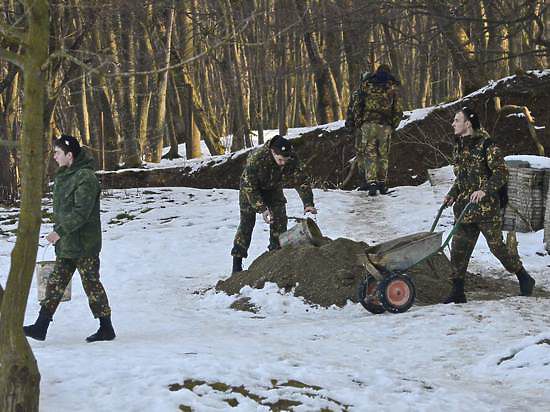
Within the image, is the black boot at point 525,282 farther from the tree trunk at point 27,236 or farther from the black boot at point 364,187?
the black boot at point 364,187

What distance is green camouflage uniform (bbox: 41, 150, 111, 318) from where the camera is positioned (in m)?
6.62

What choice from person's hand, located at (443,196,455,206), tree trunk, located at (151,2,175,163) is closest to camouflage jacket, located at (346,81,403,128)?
person's hand, located at (443,196,455,206)

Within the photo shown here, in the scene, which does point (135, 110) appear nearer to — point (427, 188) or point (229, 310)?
point (427, 188)

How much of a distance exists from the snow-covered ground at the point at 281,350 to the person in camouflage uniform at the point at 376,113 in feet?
8.33

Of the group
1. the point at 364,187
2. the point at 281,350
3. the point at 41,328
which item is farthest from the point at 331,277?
the point at 364,187

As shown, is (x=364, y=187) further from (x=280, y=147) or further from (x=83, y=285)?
(x=83, y=285)

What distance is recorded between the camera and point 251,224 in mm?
9633

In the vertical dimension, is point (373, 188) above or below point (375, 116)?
below

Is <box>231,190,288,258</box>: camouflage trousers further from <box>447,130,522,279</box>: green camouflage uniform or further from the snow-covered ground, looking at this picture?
<box>447,130,522,279</box>: green camouflage uniform

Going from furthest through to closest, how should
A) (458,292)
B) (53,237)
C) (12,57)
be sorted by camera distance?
(458,292) → (53,237) → (12,57)

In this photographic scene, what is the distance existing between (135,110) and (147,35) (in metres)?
2.11

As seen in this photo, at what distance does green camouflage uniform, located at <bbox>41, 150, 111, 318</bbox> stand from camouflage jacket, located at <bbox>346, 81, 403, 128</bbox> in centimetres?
770

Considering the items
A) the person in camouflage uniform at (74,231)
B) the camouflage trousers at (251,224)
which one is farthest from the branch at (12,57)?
the camouflage trousers at (251,224)

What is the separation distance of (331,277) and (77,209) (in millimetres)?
2982
